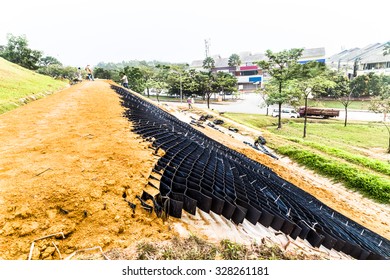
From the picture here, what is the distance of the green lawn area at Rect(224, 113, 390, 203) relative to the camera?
10367 millimetres

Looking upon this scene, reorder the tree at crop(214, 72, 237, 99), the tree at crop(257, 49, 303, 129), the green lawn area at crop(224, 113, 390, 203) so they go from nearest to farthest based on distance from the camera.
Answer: the green lawn area at crop(224, 113, 390, 203), the tree at crop(257, 49, 303, 129), the tree at crop(214, 72, 237, 99)

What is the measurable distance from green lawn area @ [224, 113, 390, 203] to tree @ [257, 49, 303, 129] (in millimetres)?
3703

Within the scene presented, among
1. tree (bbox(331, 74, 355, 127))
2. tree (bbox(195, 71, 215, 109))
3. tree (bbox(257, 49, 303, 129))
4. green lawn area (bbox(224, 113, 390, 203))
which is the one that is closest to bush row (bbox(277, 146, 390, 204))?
green lawn area (bbox(224, 113, 390, 203))

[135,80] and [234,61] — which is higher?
[234,61]

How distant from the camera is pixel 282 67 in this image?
23922 millimetres

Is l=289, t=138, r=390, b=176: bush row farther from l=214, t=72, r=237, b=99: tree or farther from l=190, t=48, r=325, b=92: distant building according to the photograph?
l=190, t=48, r=325, b=92: distant building

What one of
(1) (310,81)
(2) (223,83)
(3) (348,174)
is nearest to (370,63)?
(2) (223,83)

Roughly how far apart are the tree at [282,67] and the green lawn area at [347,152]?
3703 mm

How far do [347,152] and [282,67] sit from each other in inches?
483

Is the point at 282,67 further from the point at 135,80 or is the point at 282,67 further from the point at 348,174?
the point at 135,80

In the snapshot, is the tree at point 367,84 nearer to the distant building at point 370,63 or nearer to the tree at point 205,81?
the distant building at point 370,63

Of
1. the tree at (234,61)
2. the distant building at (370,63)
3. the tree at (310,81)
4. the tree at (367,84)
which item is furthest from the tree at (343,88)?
the tree at (234,61)

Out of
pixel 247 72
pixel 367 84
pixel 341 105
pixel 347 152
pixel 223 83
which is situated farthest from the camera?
pixel 247 72

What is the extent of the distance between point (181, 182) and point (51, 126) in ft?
17.1
